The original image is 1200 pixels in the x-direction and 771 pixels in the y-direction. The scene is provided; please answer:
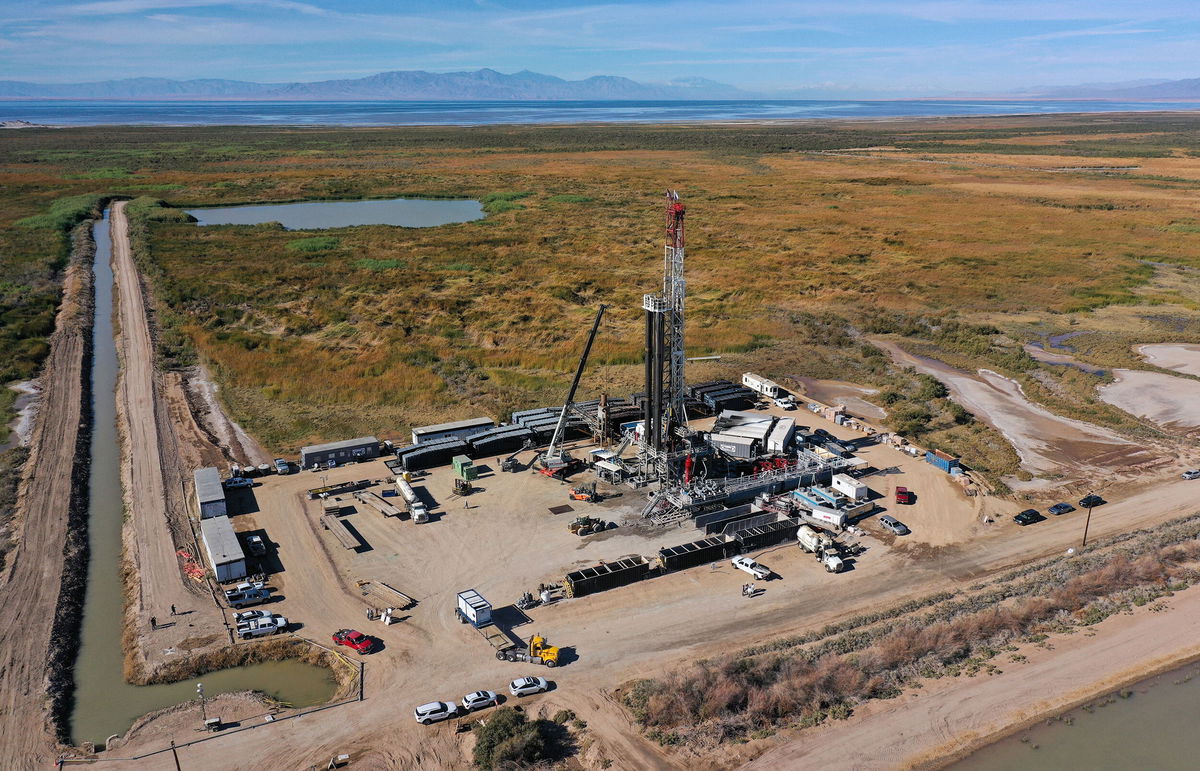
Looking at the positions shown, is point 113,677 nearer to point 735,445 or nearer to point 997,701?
point 735,445

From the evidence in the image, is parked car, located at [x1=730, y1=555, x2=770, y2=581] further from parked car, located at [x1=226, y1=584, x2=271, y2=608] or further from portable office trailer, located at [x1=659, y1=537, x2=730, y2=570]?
parked car, located at [x1=226, y1=584, x2=271, y2=608]

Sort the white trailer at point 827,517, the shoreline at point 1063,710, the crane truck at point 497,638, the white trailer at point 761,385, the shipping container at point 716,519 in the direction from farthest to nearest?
the white trailer at point 761,385 → the shipping container at point 716,519 → the white trailer at point 827,517 → the crane truck at point 497,638 → the shoreline at point 1063,710

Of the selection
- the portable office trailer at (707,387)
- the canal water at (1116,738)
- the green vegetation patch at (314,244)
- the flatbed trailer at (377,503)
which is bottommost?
the canal water at (1116,738)

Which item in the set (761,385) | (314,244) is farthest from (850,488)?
(314,244)

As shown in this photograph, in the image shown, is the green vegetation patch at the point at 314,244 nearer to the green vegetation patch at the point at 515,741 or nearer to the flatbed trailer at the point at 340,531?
the flatbed trailer at the point at 340,531

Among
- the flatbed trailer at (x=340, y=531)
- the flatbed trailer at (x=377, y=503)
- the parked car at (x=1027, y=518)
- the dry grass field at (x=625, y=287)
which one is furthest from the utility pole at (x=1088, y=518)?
the flatbed trailer at (x=340, y=531)

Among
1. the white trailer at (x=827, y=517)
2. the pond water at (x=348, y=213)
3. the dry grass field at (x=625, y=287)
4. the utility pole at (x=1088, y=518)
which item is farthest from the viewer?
the pond water at (x=348, y=213)
